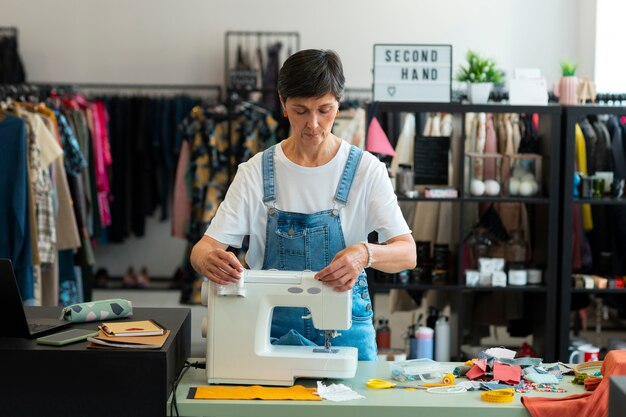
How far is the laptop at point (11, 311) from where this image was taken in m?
2.51

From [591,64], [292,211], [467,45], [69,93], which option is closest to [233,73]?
[69,93]

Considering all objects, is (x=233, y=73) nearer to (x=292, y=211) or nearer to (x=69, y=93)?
(x=69, y=93)

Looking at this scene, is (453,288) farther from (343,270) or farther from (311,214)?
(343,270)

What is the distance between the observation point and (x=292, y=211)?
2.82 meters

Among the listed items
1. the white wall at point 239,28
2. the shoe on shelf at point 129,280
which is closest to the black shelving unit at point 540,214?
the white wall at point 239,28

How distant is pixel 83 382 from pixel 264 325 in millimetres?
486

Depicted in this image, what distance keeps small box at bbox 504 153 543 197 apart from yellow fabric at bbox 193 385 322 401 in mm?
3264

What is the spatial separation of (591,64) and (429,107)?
3421mm

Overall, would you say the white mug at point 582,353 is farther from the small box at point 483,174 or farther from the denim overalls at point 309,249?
the denim overalls at point 309,249

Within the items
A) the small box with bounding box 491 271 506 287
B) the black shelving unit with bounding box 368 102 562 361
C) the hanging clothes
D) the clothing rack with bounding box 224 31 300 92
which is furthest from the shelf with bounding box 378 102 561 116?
the clothing rack with bounding box 224 31 300 92

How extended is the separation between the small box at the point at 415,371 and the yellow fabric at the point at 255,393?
26 centimetres

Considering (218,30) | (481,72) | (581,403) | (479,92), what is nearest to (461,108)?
(479,92)

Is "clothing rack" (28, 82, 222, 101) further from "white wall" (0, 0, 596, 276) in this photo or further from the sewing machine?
the sewing machine

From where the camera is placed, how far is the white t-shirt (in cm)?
279
